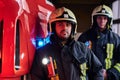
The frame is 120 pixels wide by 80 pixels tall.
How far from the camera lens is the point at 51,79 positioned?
263 centimetres

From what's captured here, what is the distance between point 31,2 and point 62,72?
0.78 metres

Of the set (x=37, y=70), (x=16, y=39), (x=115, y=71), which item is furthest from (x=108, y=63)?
(x=16, y=39)

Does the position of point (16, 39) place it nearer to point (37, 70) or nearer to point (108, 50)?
point (37, 70)

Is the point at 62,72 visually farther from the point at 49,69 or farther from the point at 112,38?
the point at 112,38

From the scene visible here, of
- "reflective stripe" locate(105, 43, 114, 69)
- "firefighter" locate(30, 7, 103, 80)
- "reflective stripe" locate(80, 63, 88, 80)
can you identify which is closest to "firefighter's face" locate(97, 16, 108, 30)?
"reflective stripe" locate(105, 43, 114, 69)

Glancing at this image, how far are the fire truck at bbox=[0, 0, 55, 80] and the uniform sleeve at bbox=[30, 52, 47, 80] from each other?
0.17 ft

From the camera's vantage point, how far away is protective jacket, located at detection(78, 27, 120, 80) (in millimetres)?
3441

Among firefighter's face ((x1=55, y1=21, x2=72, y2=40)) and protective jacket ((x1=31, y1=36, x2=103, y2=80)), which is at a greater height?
firefighter's face ((x1=55, y1=21, x2=72, y2=40))

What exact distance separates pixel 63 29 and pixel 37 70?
476 mm

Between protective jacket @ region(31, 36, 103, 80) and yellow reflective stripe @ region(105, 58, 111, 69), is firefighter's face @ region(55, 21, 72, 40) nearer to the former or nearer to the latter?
protective jacket @ region(31, 36, 103, 80)

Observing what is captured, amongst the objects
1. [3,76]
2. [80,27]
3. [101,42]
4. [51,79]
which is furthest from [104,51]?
[80,27]

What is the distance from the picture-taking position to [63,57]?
2674 millimetres

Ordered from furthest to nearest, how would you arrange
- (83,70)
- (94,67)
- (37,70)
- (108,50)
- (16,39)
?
(108,50) < (94,67) < (83,70) < (37,70) < (16,39)

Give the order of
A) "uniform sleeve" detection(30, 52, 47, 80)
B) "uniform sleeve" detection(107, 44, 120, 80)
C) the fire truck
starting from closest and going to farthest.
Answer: the fire truck < "uniform sleeve" detection(30, 52, 47, 80) < "uniform sleeve" detection(107, 44, 120, 80)
